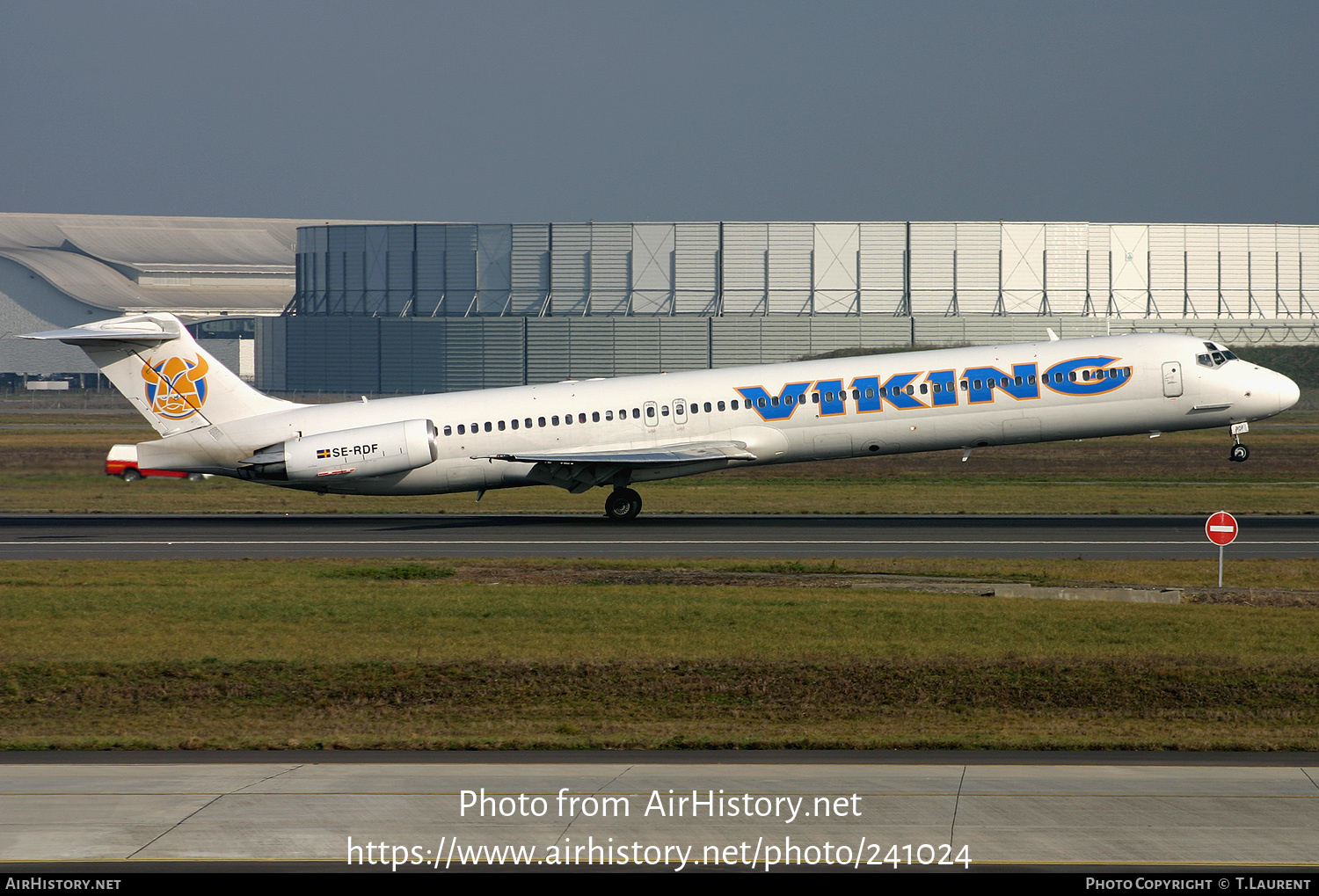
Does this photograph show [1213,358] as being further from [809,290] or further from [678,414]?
[809,290]

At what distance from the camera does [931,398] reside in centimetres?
3481

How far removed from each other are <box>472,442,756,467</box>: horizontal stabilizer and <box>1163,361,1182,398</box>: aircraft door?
1098cm

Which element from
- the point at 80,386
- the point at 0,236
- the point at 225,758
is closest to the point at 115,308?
the point at 80,386

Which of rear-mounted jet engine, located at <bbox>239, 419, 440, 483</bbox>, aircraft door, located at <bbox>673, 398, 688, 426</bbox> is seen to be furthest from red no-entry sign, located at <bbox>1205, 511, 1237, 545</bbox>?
rear-mounted jet engine, located at <bbox>239, 419, 440, 483</bbox>

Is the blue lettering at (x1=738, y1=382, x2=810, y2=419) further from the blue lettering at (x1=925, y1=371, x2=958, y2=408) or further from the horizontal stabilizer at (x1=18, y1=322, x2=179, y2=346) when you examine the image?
the horizontal stabilizer at (x1=18, y1=322, x2=179, y2=346)

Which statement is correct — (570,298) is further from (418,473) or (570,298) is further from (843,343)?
(418,473)

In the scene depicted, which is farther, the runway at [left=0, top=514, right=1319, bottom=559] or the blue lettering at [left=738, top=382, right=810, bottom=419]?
the blue lettering at [left=738, top=382, right=810, bottom=419]

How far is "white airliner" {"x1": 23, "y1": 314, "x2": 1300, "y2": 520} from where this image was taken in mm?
34812

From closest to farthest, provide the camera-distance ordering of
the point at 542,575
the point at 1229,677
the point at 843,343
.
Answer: the point at 1229,677
the point at 542,575
the point at 843,343

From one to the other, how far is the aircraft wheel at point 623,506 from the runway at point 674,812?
78.2 feet

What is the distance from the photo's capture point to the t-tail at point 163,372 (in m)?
35.1

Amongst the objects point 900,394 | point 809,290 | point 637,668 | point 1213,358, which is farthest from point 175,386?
point 809,290

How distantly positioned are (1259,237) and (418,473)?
3711 inches

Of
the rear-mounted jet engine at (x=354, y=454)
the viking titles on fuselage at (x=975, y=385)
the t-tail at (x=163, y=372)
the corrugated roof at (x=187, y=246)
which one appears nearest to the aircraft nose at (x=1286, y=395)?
the viking titles on fuselage at (x=975, y=385)
